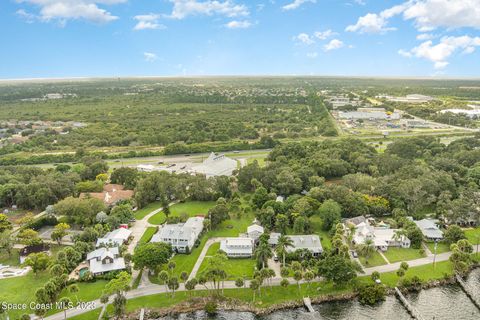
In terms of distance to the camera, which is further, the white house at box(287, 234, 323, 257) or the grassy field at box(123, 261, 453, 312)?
the white house at box(287, 234, 323, 257)

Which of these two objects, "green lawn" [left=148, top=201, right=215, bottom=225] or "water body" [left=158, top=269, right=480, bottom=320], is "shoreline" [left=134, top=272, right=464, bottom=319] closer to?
"water body" [left=158, top=269, right=480, bottom=320]

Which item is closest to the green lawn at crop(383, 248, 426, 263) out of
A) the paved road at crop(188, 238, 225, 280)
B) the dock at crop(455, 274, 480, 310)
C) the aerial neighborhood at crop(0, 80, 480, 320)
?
the aerial neighborhood at crop(0, 80, 480, 320)

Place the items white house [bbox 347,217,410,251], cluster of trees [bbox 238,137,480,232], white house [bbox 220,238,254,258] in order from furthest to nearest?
cluster of trees [bbox 238,137,480,232] → white house [bbox 347,217,410,251] → white house [bbox 220,238,254,258]

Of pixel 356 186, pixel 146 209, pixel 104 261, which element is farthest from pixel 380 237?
pixel 146 209

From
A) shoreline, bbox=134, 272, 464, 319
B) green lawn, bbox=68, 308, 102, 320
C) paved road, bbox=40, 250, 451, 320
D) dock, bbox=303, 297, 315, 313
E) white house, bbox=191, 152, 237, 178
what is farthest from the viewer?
white house, bbox=191, 152, 237, 178

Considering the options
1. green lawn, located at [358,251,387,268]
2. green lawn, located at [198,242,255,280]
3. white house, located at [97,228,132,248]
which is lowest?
green lawn, located at [198,242,255,280]

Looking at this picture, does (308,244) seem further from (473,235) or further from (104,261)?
(104,261)

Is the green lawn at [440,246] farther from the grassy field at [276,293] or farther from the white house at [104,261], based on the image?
the white house at [104,261]

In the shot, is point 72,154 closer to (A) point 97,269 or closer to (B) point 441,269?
(A) point 97,269
